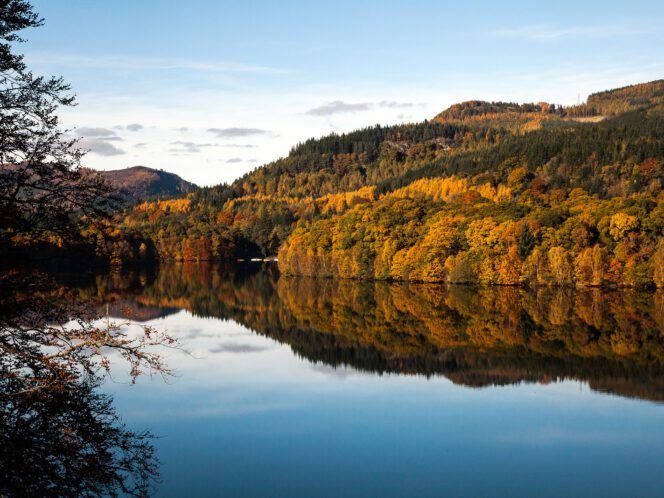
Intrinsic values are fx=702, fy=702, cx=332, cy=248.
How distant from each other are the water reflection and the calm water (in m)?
0.21

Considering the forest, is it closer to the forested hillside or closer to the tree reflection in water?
the forested hillside

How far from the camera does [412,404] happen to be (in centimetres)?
2961

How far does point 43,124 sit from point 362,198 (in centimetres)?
16871

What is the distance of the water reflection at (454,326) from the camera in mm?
36875

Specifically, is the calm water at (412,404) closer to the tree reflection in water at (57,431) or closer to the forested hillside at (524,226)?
the tree reflection in water at (57,431)

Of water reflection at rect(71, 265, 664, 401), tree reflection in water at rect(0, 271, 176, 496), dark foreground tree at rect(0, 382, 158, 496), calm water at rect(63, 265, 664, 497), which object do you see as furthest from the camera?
water reflection at rect(71, 265, 664, 401)

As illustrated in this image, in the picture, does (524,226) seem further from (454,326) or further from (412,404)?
(412,404)

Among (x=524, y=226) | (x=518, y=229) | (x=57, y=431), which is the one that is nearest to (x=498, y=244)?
(x=518, y=229)

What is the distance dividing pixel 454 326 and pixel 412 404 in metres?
22.5

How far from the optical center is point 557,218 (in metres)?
87.9

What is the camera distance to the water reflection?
3688 centimetres

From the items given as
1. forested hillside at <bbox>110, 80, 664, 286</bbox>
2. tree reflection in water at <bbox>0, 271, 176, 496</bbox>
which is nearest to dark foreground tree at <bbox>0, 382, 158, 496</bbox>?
tree reflection in water at <bbox>0, 271, 176, 496</bbox>

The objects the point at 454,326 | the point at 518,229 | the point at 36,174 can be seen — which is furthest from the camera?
the point at 518,229

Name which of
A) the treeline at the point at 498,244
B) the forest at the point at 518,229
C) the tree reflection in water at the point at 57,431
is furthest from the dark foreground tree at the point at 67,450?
the treeline at the point at 498,244
